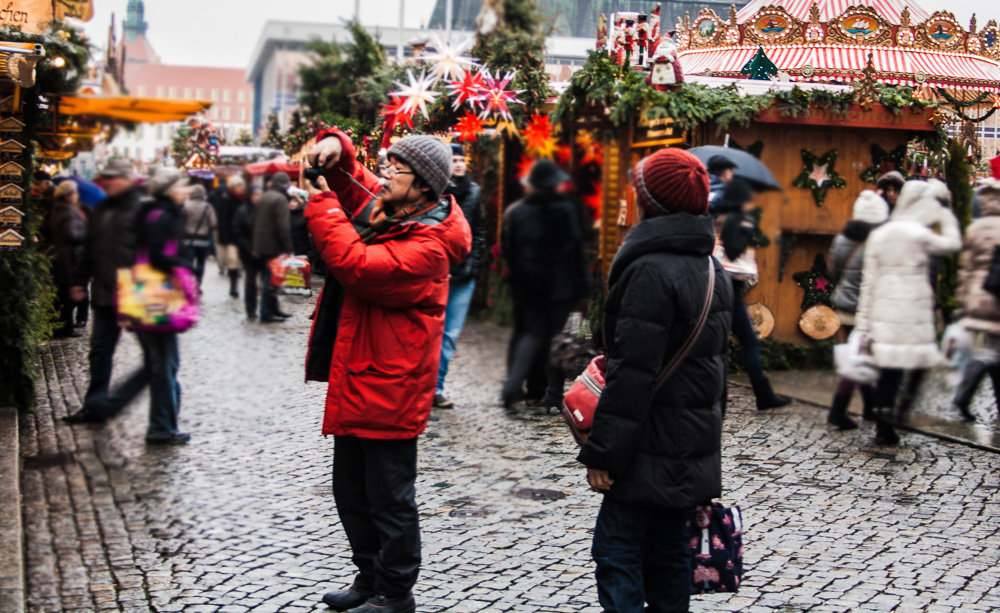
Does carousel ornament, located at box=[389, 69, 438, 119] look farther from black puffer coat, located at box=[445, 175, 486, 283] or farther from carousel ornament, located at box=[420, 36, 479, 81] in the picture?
black puffer coat, located at box=[445, 175, 486, 283]

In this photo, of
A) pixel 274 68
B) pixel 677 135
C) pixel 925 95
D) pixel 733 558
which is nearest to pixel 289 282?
pixel 274 68

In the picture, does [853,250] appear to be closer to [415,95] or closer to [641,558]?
[641,558]

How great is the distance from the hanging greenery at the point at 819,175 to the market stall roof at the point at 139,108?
1.61 metres

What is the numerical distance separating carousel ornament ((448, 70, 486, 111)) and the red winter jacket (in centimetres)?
215

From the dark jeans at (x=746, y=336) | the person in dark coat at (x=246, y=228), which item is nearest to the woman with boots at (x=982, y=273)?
the person in dark coat at (x=246, y=228)

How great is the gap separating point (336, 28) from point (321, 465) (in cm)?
378

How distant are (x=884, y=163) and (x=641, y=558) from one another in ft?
5.20

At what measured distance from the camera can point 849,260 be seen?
2.81 metres

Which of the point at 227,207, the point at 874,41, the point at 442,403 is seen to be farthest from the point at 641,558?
the point at 442,403

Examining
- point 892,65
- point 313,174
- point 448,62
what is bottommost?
point 313,174

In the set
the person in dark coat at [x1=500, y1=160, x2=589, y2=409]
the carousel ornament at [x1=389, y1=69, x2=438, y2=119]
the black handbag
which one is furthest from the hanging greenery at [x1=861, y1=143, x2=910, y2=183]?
the carousel ornament at [x1=389, y1=69, x2=438, y2=119]

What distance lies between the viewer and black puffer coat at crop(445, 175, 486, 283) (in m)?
7.07

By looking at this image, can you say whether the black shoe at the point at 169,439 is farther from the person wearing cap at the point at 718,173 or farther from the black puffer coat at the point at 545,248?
the person wearing cap at the point at 718,173

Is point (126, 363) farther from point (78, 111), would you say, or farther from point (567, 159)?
point (567, 159)
